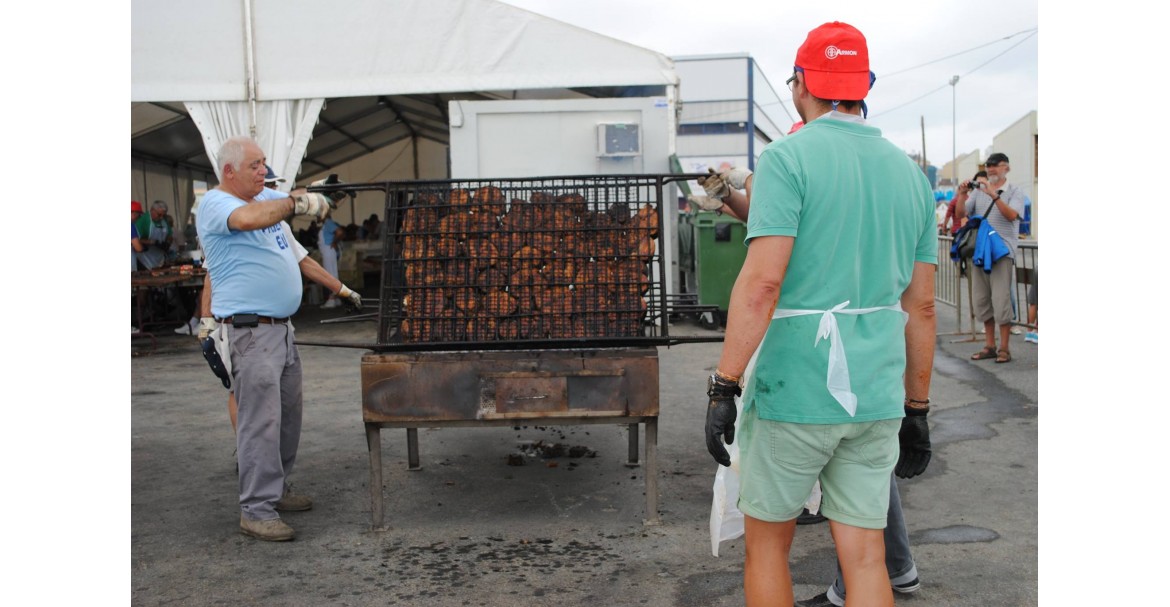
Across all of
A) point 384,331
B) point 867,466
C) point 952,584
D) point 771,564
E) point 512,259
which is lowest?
point 952,584

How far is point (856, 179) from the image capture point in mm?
2721

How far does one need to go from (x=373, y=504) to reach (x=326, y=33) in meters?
8.51

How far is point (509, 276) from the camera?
4.75 metres

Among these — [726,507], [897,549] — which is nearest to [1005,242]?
[897,549]

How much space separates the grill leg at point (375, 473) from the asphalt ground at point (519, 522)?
0.10m

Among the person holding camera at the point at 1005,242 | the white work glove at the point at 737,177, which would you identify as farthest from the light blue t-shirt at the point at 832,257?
the person holding camera at the point at 1005,242

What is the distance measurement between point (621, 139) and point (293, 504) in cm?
818

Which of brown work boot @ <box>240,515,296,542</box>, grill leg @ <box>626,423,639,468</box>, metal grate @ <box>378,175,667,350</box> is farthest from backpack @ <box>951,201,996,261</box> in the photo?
brown work boot @ <box>240,515,296,542</box>

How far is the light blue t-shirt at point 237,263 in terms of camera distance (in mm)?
4695

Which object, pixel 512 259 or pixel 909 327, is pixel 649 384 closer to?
pixel 512 259

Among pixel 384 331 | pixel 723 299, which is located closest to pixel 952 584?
pixel 384 331

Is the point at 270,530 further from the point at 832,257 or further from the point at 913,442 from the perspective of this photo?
the point at 832,257

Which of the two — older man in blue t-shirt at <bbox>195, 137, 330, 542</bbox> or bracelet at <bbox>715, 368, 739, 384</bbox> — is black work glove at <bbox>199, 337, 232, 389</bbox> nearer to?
older man in blue t-shirt at <bbox>195, 137, 330, 542</bbox>

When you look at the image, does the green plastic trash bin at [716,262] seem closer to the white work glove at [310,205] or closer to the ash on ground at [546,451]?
the ash on ground at [546,451]
